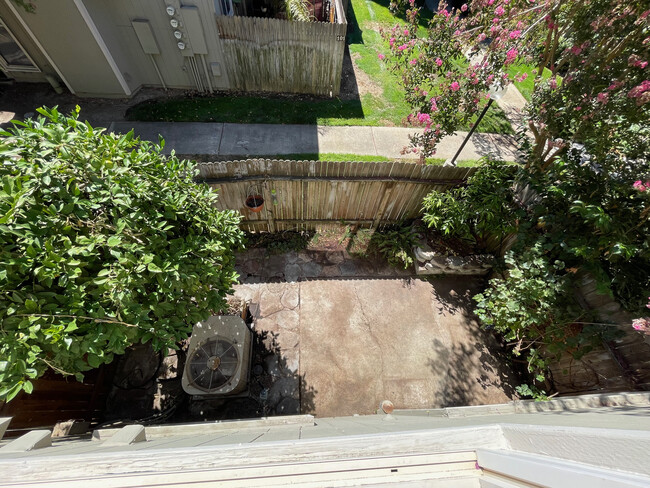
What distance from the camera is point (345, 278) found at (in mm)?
5547

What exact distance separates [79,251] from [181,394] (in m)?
3.16

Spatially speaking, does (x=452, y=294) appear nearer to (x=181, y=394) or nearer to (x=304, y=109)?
(x=181, y=394)

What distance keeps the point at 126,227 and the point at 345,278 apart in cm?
387

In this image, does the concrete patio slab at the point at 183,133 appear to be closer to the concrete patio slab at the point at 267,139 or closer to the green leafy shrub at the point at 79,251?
the concrete patio slab at the point at 267,139

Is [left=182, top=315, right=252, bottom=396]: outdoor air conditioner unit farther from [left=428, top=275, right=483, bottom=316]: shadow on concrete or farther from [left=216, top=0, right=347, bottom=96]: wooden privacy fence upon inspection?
[left=216, top=0, right=347, bottom=96]: wooden privacy fence

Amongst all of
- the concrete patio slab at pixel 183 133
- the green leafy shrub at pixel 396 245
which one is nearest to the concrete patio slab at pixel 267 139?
the concrete patio slab at pixel 183 133

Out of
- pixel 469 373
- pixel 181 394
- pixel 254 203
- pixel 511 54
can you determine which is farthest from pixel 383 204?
pixel 181 394

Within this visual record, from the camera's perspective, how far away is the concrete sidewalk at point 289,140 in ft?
23.7

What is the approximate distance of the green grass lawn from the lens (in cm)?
796

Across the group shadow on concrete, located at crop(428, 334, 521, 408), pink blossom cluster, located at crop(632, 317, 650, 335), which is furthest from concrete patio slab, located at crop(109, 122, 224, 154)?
pink blossom cluster, located at crop(632, 317, 650, 335)

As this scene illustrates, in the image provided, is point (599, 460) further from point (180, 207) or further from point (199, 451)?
point (180, 207)

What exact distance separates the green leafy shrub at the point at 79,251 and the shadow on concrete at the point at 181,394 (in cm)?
210

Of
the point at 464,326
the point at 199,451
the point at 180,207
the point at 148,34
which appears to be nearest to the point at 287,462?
the point at 199,451

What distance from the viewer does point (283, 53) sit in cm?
789
